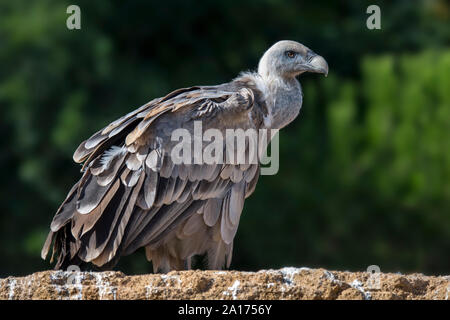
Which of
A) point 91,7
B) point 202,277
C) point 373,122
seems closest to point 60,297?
point 202,277

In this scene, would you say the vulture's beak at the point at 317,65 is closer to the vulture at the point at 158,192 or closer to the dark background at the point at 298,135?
the vulture at the point at 158,192

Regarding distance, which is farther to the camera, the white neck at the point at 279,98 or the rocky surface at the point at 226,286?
the white neck at the point at 279,98

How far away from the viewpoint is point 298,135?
17.0m

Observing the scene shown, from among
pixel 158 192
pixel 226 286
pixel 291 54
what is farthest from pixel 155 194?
pixel 291 54

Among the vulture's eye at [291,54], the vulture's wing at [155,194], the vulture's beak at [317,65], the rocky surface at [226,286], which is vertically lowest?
the rocky surface at [226,286]

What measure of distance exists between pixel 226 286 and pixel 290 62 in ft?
9.89

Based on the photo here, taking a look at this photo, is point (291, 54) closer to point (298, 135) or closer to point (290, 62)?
point (290, 62)

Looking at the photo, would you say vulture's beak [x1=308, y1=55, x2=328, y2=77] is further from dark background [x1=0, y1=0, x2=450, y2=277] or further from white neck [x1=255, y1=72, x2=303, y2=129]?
dark background [x1=0, y1=0, x2=450, y2=277]

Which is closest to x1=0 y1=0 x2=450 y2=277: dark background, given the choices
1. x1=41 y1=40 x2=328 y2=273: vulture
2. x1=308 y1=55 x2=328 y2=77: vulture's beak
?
x1=308 y1=55 x2=328 y2=77: vulture's beak

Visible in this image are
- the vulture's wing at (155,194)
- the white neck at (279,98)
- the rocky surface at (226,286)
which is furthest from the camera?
the white neck at (279,98)

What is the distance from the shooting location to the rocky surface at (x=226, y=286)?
17.7 feet

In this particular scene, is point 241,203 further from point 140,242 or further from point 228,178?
point 140,242

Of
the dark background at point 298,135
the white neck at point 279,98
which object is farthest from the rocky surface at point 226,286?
the dark background at point 298,135

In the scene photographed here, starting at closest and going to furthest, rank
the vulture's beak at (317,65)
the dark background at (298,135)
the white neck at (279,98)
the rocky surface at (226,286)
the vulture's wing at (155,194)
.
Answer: the rocky surface at (226,286)
the vulture's wing at (155,194)
the white neck at (279,98)
the vulture's beak at (317,65)
the dark background at (298,135)
